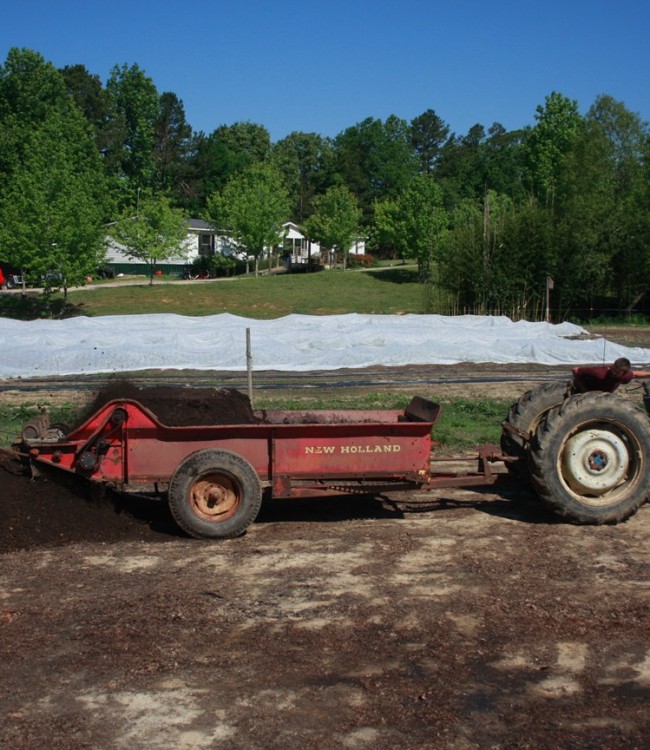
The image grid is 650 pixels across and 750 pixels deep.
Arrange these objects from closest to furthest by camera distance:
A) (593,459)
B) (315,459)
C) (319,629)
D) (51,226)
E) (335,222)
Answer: (319,629) → (315,459) → (593,459) → (51,226) → (335,222)

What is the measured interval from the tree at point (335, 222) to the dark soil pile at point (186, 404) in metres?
65.2

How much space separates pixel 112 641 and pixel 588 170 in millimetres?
48366

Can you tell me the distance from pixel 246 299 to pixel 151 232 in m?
12.2

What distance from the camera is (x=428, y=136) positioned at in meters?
135

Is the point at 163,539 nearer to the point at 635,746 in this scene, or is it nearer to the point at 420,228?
the point at 635,746

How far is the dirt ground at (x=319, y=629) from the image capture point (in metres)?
5.02

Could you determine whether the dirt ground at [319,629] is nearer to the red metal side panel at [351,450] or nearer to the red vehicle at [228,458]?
the red vehicle at [228,458]

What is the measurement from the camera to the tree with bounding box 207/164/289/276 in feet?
221

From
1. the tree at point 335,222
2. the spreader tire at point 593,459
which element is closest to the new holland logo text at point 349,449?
the spreader tire at point 593,459

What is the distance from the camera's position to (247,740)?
4.84 metres

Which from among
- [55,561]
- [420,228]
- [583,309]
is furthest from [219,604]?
[420,228]

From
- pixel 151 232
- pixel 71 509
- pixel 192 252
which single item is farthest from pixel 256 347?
pixel 192 252

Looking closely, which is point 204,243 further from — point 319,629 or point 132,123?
point 319,629

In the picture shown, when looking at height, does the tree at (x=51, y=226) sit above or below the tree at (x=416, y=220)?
below
